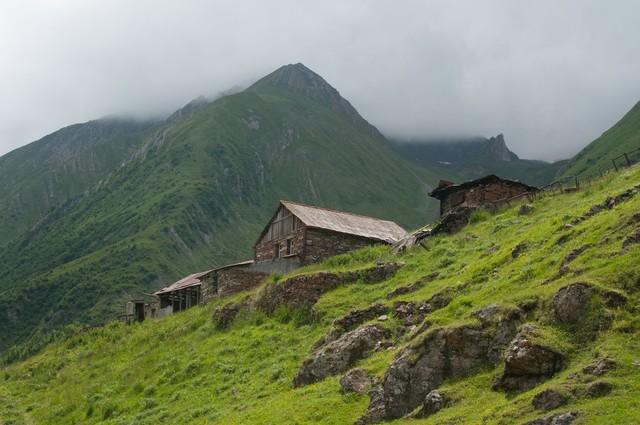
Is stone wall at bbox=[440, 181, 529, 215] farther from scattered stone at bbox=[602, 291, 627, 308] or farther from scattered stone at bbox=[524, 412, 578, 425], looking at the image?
scattered stone at bbox=[524, 412, 578, 425]

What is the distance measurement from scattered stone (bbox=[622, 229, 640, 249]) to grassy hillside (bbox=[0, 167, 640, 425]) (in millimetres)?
60

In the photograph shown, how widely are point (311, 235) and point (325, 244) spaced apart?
1.37 metres

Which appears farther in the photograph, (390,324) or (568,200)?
(568,200)

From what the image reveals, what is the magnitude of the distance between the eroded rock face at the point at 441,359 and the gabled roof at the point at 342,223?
112 ft

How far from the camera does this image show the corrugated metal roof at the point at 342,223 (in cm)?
5884

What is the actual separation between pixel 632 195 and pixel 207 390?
22.2 m

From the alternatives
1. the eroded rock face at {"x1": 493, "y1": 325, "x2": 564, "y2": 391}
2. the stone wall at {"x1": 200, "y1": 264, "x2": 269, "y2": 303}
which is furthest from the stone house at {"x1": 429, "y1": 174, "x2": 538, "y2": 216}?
the eroded rock face at {"x1": 493, "y1": 325, "x2": 564, "y2": 391}

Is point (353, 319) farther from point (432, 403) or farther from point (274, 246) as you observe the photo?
point (274, 246)

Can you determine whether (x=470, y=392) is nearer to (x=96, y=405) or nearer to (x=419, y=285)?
(x=419, y=285)

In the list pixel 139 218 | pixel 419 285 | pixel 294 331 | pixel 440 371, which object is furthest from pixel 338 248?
pixel 139 218

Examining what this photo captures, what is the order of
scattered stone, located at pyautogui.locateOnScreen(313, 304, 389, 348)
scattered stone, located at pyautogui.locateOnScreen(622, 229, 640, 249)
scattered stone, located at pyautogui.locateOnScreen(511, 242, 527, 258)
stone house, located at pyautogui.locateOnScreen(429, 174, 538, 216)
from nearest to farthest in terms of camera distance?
scattered stone, located at pyautogui.locateOnScreen(622, 229, 640, 249), scattered stone, located at pyautogui.locateOnScreen(511, 242, 527, 258), scattered stone, located at pyautogui.locateOnScreen(313, 304, 389, 348), stone house, located at pyautogui.locateOnScreen(429, 174, 538, 216)

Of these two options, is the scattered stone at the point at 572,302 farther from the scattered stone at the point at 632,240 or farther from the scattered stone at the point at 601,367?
the scattered stone at the point at 632,240

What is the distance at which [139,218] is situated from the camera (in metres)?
191

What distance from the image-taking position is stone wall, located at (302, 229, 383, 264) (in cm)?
5703
